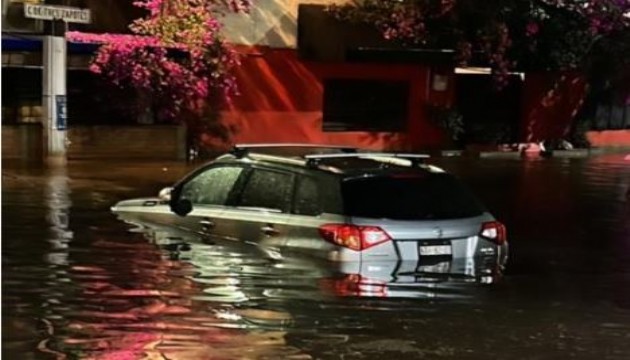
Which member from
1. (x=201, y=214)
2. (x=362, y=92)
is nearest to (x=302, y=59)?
(x=362, y=92)

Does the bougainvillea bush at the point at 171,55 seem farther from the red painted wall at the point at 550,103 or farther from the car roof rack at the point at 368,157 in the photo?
the car roof rack at the point at 368,157

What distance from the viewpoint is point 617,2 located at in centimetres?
2623

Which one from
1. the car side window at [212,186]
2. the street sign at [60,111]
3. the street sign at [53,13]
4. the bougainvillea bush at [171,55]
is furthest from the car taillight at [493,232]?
the bougainvillea bush at [171,55]

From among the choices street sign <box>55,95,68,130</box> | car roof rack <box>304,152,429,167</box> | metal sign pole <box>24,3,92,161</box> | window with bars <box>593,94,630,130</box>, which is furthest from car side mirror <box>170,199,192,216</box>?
window with bars <box>593,94,630,130</box>

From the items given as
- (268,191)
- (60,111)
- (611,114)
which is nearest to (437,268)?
(268,191)

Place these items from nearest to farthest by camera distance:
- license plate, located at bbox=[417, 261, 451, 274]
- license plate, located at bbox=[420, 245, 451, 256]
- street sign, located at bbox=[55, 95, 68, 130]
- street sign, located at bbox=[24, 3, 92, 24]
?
1. license plate, located at bbox=[420, 245, 451, 256]
2. license plate, located at bbox=[417, 261, 451, 274]
3. street sign, located at bbox=[24, 3, 92, 24]
4. street sign, located at bbox=[55, 95, 68, 130]

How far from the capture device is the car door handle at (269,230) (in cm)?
914

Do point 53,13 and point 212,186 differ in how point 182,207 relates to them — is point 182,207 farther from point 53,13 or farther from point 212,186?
point 53,13

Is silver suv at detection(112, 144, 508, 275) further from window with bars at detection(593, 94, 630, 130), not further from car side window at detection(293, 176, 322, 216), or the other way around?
window with bars at detection(593, 94, 630, 130)

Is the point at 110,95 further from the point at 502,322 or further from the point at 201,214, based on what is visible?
the point at 502,322

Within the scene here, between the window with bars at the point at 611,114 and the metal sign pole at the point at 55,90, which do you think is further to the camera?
the window with bars at the point at 611,114

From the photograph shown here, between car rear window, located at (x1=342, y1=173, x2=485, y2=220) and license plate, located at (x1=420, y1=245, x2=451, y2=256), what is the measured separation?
0.82 ft

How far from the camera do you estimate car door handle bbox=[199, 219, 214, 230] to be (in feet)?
32.9

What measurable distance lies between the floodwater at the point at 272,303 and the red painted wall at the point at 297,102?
13.4 meters
